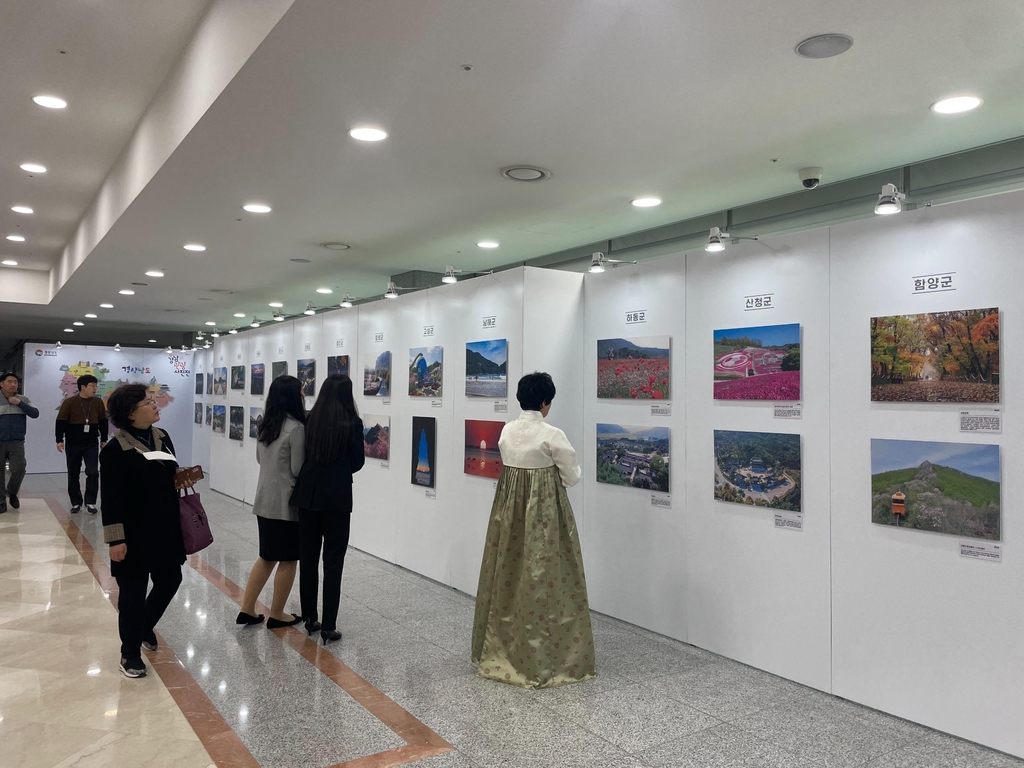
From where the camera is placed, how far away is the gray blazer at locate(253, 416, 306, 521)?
5.13m

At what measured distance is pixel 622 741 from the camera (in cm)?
367

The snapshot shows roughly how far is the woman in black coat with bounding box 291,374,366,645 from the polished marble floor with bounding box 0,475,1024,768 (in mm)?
528

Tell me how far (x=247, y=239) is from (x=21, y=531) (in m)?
5.03

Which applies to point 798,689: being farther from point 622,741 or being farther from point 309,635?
point 309,635

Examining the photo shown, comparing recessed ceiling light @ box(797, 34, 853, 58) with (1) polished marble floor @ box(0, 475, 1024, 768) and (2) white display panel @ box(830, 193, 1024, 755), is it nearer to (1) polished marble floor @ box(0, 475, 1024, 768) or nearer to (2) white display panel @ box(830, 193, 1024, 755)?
(2) white display panel @ box(830, 193, 1024, 755)

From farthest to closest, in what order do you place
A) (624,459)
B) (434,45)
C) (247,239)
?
(247,239), (624,459), (434,45)

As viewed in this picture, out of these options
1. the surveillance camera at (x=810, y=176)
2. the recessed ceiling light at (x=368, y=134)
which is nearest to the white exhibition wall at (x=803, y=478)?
the surveillance camera at (x=810, y=176)

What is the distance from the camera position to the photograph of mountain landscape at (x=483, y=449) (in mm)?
6191

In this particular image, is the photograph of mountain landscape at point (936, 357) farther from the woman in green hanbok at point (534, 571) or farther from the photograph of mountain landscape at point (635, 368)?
the woman in green hanbok at point (534, 571)

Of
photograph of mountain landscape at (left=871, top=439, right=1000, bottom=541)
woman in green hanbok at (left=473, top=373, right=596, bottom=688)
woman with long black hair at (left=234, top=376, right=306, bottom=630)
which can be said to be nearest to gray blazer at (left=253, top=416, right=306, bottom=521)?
woman with long black hair at (left=234, top=376, right=306, bottom=630)

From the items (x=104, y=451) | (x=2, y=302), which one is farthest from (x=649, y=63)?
(x=2, y=302)

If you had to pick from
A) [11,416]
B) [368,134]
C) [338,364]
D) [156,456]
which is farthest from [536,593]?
[11,416]

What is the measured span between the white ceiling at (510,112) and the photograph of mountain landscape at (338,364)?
6.58ft

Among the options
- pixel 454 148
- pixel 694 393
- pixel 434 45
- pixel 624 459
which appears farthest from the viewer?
pixel 624 459
